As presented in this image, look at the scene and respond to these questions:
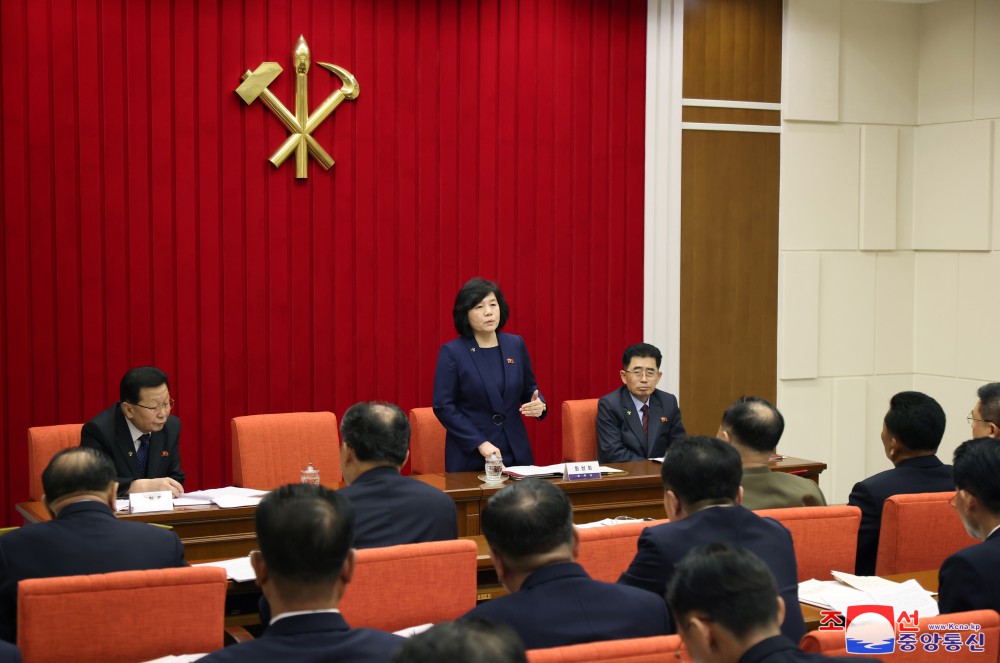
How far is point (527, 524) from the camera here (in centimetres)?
255

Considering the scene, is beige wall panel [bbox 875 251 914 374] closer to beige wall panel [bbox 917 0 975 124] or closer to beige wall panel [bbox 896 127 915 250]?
beige wall panel [bbox 896 127 915 250]

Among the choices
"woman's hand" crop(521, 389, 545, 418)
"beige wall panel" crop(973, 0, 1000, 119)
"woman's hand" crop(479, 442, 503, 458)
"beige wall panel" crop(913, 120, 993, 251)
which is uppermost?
"beige wall panel" crop(973, 0, 1000, 119)

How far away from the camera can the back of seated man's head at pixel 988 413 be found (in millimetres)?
4836

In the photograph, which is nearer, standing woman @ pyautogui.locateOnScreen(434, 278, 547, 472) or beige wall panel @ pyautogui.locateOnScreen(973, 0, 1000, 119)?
standing woman @ pyautogui.locateOnScreen(434, 278, 547, 472)

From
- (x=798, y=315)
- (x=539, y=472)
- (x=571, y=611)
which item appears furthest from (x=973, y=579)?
(x=798, y=315)

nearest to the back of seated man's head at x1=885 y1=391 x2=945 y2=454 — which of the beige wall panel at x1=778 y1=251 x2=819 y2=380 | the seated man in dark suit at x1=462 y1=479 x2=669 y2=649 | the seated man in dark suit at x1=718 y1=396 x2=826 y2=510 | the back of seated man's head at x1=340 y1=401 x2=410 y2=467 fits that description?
the seated man in dark suit at x1=718 y1=396 x2=826 y2=510

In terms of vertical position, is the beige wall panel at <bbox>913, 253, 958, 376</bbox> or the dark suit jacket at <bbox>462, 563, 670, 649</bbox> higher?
the beige wall panel at <bbox>913, 253, 958, 376</bbox>

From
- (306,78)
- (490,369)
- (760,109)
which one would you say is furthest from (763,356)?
(306,78)

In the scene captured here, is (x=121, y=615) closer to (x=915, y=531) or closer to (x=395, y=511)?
(x=395, y=511)

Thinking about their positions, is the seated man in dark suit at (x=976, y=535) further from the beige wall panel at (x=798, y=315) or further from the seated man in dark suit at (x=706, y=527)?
the beige wall panel at (x=798, y=315)

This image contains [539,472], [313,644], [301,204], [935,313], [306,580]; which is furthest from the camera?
[935,313]

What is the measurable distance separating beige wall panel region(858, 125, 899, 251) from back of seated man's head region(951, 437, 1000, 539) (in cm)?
515

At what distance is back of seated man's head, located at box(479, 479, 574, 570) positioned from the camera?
256 cm

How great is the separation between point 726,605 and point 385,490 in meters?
1.80
